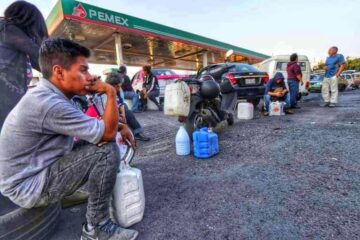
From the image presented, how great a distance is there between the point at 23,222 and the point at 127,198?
0.67 metres

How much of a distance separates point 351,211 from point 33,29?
303 centimetres

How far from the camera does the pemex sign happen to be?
10094mm

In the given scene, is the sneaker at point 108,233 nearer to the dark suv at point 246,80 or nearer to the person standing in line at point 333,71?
the dark suv at point 246,80

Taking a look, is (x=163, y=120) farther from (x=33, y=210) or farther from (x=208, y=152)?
(x=33, y=210)

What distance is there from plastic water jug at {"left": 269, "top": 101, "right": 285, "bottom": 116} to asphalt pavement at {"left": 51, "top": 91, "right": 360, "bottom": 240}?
2302 millimetres

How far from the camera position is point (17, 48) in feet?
6.12

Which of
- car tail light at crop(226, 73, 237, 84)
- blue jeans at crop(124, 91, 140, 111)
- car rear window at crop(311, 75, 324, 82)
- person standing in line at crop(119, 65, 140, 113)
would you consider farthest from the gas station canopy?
car rear window at crop(311, 75, 324, 82)

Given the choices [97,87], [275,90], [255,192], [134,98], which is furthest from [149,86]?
[97,87]

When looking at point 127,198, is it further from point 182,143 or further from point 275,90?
point 275,90

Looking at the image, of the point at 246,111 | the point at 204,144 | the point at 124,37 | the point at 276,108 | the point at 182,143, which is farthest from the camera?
the point at 124,37

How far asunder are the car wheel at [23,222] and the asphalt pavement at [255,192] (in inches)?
7.8

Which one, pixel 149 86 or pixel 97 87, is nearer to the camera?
pixel 97 87

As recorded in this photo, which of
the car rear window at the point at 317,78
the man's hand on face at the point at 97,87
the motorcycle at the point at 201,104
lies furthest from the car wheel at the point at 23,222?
the car rear window at the point at 317,78

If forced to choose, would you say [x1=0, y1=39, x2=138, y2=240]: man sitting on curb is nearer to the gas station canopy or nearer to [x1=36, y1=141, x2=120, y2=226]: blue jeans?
[x1=36, y1=141, x2=120, y2=226]: blue jeans
